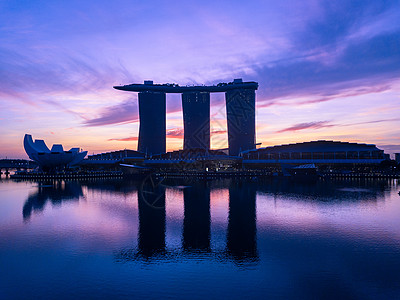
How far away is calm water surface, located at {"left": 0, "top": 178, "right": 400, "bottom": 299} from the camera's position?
19.7 m

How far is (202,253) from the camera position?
2625 centimetres

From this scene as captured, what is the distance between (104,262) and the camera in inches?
953

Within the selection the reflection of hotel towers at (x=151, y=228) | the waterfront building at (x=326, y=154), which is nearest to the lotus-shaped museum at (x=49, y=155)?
the reflection of hotel towers at (x=151, y=228)

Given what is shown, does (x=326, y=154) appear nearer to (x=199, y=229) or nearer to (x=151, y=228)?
(x=199, y=229)

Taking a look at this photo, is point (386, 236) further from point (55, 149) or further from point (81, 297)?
point (55, 149)

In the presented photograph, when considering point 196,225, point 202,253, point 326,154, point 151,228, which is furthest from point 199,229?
point 326,154

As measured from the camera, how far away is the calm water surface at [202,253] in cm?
1967

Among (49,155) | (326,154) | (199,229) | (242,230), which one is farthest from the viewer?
(326,154)

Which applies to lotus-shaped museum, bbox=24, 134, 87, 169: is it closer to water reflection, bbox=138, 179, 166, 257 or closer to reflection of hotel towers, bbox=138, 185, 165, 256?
water reflection, bbox=138, 179, 166, 257

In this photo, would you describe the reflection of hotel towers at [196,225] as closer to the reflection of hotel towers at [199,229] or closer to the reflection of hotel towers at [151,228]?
the reflection of hotel towers at [199,229]

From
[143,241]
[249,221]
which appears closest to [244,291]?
[143,241]

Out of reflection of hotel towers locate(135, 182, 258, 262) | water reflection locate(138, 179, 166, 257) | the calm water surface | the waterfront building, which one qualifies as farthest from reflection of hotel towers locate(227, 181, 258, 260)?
the waterfront building

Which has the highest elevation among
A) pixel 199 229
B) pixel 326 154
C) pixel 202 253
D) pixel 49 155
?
pixel 49 155

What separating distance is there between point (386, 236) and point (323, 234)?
6476 mm
